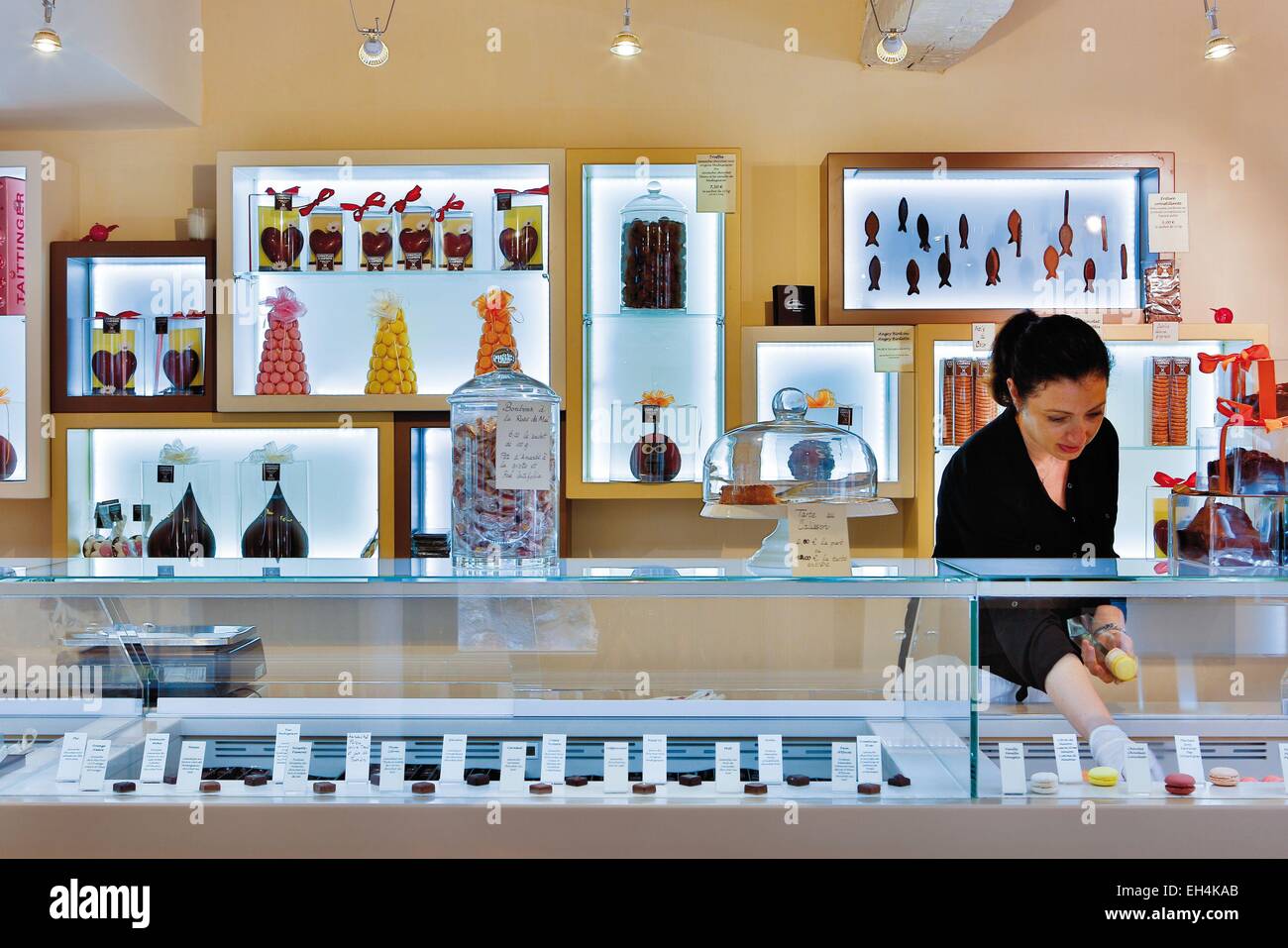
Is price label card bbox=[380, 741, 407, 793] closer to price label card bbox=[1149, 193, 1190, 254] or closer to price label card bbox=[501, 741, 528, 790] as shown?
price label card bbox=[501, 741, 528, 790]

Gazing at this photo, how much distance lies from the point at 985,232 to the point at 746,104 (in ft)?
2.97

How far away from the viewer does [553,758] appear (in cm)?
164

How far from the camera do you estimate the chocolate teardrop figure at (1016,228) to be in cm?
354

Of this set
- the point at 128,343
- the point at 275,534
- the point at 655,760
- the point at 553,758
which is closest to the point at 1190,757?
the point at 655,760

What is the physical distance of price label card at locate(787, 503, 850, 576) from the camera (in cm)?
164

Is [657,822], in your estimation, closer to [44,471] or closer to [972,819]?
[972,819]

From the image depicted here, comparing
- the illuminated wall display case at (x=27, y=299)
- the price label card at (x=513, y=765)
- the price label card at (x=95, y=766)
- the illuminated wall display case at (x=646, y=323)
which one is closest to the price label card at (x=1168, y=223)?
the illuminated wall display case at (x=646, y=323)

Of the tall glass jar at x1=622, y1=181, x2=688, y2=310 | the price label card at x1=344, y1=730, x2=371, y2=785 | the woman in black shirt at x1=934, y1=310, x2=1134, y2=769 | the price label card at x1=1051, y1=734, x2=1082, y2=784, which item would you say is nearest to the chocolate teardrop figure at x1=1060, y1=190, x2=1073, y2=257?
the woman in black shirt at x1=934, y1=310, x2=1134, y2=769

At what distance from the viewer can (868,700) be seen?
179 cm

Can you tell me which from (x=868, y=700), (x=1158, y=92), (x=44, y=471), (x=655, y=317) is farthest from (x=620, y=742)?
(x=1158, y=92)

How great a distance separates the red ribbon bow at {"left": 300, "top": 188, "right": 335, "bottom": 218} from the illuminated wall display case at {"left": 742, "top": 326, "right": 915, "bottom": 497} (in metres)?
1.37

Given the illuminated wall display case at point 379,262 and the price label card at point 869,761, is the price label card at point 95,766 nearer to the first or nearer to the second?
the price label card at point 869,761

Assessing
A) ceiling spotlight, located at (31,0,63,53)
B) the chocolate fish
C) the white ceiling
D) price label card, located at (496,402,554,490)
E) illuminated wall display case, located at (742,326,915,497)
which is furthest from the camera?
the chocolate fish
